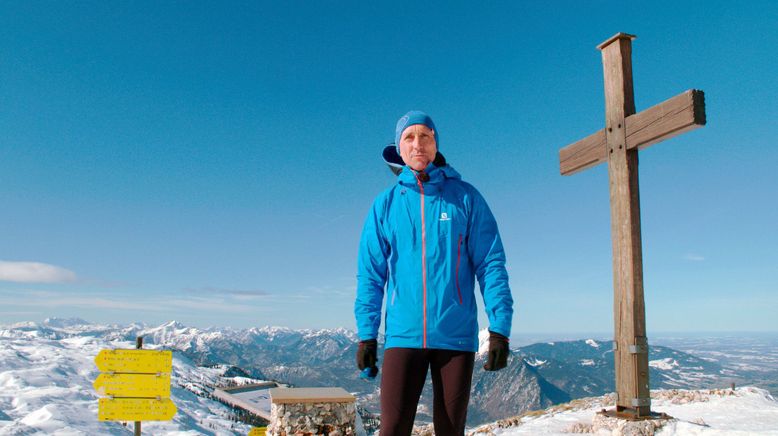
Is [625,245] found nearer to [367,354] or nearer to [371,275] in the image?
[371,275]

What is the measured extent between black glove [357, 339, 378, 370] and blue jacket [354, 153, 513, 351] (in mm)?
71

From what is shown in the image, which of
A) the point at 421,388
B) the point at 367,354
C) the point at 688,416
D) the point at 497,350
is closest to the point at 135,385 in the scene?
the point at 367,354

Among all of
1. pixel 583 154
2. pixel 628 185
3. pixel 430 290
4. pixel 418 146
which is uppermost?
pixel 583 154

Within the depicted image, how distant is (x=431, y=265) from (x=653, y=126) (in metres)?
4.87

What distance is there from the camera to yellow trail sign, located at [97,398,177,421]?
Result: 8461 millimetres

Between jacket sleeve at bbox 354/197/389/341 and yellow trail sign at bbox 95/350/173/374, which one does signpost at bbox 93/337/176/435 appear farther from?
jacket sleeve at bbox 354/197/389/341

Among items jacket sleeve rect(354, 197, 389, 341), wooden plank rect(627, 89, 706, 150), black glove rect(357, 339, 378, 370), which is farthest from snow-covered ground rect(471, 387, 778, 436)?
jacket sleeve rect(354, 197, 389, 341)

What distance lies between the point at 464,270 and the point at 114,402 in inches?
300

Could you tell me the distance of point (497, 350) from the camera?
3.62m

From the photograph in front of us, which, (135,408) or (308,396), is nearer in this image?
(308,396)

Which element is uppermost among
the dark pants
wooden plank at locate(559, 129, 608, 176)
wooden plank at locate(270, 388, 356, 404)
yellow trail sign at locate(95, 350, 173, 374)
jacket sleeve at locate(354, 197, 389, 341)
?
wooden plank at locate(559, 129, 608, 176)

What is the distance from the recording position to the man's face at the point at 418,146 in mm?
4332

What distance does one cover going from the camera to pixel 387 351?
3.94m

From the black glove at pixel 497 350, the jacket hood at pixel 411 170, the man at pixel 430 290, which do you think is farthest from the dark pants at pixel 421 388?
the jacket hood at pixel 411 170
